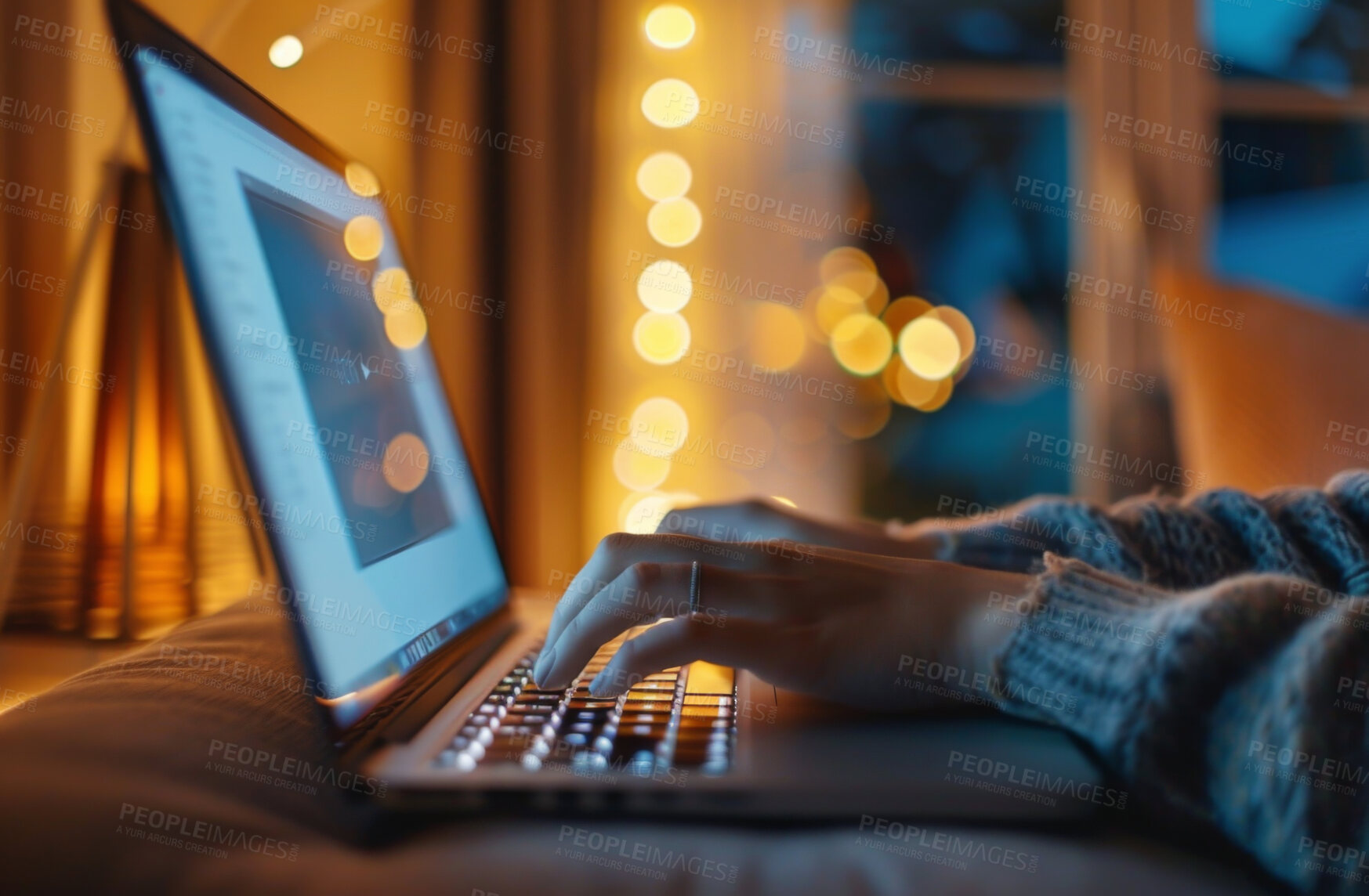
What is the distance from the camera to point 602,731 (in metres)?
0.45

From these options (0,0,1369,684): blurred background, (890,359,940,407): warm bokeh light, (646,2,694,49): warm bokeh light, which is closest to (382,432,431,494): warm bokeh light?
(0,0,1369,684): blurred background

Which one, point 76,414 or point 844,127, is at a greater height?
point 844,127

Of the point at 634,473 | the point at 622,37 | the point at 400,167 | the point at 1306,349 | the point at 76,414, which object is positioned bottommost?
the point at 634,473

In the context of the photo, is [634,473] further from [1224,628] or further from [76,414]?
[1224,628]

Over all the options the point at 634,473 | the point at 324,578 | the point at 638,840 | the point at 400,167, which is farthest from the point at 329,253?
the point at 634,473

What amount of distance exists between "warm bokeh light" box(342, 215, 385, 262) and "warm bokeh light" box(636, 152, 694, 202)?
140 cm

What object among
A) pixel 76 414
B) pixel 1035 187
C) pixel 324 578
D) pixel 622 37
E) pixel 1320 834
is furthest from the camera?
pixel 1035 187

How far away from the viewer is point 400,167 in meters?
1.82

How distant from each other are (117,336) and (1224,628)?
0.96m

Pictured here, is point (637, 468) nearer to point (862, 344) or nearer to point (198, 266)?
point (862, 344)

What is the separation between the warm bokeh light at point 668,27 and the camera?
2.12m

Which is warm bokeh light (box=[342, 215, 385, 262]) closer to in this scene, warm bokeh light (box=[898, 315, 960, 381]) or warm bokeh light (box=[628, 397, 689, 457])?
warm bokeh light (box=[628, 397, 689, 457])

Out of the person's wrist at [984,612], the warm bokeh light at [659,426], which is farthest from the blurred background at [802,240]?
the person's wrist at [984,612]

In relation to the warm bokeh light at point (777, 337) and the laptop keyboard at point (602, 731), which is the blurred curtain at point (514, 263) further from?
the laptop keyboard at point (602, 731)
